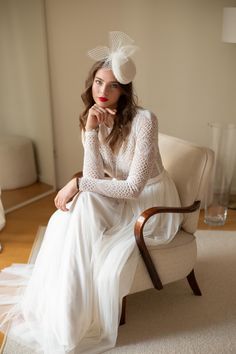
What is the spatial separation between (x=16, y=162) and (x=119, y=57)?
2.09m

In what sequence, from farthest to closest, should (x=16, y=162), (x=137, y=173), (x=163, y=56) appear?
(x=16, y=162)
(x=163, y=56)
(x=137, y=173)

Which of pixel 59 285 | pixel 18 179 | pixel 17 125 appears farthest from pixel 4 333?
pixel 17 125

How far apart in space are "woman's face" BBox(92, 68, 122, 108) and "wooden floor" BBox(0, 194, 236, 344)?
4.08 feet

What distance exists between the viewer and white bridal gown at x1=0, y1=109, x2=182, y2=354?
6.27 ft

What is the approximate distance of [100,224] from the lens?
2033 mm

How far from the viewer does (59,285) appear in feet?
6.40

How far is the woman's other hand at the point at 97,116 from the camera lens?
2125 millimetres

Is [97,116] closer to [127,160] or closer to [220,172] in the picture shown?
[127,160]

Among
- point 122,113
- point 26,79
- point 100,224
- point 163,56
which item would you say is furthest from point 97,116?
point 26,79

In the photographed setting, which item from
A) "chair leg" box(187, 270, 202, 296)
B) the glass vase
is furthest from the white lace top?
the glass vase

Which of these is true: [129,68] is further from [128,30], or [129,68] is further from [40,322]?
[128,30]

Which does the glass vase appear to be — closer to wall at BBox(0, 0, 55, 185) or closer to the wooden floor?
the wooden floor

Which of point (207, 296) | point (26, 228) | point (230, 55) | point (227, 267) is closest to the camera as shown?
point (207, 296)

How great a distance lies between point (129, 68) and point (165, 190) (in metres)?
0.66
